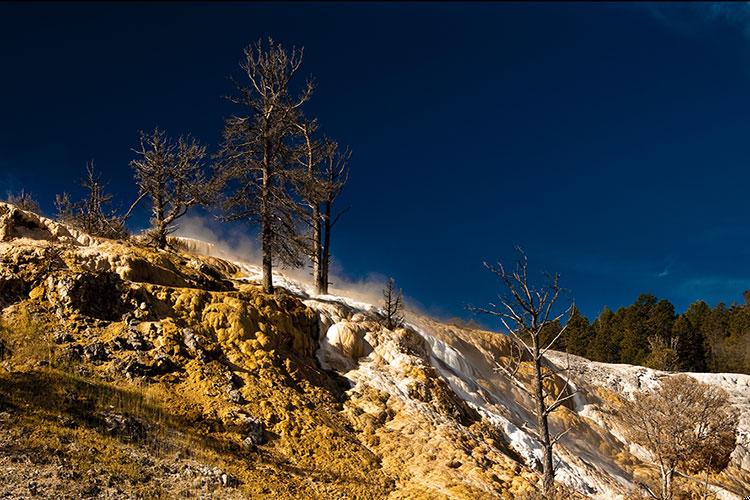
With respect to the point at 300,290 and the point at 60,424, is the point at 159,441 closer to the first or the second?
the point at 60,424

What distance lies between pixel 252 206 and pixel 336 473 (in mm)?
13785

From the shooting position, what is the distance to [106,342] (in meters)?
14.6

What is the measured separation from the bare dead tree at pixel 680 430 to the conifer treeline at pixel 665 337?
113ft

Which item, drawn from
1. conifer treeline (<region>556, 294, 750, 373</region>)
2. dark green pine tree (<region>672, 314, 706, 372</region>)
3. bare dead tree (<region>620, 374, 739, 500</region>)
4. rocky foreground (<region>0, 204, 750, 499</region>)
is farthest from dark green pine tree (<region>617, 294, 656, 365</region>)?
rocky foreground (<region>0, 204, 750, 499</region>)

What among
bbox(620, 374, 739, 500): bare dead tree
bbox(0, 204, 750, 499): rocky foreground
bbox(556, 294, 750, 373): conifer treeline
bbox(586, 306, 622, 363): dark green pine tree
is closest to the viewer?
bbox(0, 204, 750, 499): rocky foreground

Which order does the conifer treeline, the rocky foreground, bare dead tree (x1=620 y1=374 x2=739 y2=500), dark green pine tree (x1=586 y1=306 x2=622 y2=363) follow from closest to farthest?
the rocky foreground → bare dead tree (x1=620 y1=374 x2=739 y2=500) → the conifer treeline → dark green pine tree (x1=586 y1=306 x2=622 y2=363)

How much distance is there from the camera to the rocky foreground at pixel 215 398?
35.8 ft

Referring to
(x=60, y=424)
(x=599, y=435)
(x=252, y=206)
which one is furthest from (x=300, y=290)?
(x=599, y=435)

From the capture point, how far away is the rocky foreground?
10.9m

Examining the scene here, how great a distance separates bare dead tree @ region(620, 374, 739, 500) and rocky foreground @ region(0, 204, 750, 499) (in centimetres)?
198

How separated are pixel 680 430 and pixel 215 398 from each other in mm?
18304

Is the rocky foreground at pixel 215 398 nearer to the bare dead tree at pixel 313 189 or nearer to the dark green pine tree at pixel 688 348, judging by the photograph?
the bare dead tree at pixel 313 189

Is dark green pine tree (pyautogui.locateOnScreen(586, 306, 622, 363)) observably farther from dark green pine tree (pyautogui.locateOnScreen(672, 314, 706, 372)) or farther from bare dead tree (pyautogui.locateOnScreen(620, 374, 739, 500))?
bare dead tree (pyautogui.locateOnScreen(620, 374, 739, 500))

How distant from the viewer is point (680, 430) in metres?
21.4
